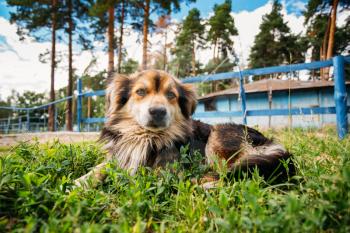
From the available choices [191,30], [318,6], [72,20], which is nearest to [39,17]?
[72,20]

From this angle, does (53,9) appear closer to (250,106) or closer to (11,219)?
Answer: (250,106)

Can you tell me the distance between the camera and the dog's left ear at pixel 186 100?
9.98 ft

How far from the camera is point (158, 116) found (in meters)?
2.45

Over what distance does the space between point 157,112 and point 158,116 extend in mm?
46

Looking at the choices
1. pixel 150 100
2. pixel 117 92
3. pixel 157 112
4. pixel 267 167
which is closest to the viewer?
pixel 267 167

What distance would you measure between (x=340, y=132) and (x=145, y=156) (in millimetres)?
4081

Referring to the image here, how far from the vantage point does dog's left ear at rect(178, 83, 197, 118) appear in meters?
3.04

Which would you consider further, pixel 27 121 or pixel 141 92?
pixel 27 121

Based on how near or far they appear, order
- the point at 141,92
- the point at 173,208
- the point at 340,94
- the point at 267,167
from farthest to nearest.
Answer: the point at 340,94
the point at 141,92
the point at 267,167
the point at 173,208

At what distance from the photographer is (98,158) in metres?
2.74

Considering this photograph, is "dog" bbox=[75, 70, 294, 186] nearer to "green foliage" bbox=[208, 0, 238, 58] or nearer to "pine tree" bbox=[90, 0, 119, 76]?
"green foliage" bbox=[208, 0, 238, 58]

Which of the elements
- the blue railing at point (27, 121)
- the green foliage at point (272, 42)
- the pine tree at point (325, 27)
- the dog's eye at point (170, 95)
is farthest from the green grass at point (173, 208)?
the green foliage at point (272, 42)

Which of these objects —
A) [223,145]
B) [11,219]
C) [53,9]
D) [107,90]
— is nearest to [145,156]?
[223,145]

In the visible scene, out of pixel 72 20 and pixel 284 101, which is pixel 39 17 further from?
pixel 284 101
